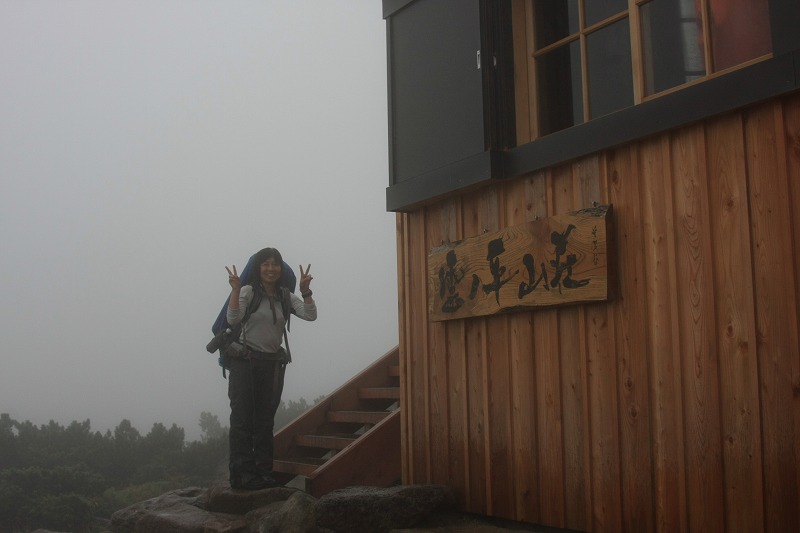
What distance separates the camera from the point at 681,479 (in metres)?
4.31

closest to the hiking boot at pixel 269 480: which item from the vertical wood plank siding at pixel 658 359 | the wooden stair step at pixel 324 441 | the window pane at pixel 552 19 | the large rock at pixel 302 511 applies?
the large rock at pixel 302 511

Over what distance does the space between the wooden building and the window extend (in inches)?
0.5

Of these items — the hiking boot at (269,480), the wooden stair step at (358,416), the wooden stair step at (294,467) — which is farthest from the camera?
the wooden stair step at (358,416)

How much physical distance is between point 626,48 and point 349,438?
420 cm

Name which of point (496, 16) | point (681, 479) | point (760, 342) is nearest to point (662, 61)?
point (496, 16)

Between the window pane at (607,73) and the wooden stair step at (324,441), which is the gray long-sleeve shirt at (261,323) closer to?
the wooden stair step at (324,441)

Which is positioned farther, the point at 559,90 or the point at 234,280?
the point at 234,280

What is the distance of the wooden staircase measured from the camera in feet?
22.4

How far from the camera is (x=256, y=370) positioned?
22.4 ft

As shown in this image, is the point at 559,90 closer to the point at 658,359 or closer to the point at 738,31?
the point at 738,31

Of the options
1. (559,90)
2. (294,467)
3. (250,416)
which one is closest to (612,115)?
(559,90)

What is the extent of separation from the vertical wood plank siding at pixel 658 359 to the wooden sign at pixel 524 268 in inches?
4.8

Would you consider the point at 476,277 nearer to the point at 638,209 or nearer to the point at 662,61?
the point at 638,209

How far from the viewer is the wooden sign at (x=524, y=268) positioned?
487cm
